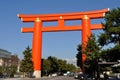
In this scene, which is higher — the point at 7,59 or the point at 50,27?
the point at 50,27

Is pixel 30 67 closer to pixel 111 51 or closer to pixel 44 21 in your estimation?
pixel 44 21

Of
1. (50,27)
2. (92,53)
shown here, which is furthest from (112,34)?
(50,27)

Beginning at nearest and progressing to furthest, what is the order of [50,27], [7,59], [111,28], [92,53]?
[111,28] → [92,53] → [50,27] → [7,59]

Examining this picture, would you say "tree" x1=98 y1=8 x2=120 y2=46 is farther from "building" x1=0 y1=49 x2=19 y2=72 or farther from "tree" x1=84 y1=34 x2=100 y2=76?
"building" x1=0 y1=49 x2=19 y2=72

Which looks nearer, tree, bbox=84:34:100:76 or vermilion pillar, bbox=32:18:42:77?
tree, bbox=84:34:100:76

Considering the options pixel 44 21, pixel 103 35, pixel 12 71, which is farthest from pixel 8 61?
pixel 103 35

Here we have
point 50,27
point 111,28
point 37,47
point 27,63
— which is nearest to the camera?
point 111,28

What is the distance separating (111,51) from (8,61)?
129992 mm

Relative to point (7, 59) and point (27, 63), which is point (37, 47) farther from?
point (7, 59)

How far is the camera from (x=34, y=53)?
64750 millimetres

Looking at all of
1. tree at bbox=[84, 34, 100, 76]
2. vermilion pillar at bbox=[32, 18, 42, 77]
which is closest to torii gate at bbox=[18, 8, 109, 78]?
vermilion pillar at bbox=[32, 18, 42, 77]

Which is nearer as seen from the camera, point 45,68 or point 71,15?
point 71,15

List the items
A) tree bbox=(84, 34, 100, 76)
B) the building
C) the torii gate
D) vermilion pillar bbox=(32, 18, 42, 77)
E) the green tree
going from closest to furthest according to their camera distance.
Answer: the green tree → tree bbox=(84, 34, 100, 76) → the torii gate → vermilion pillar bbox=(32, 18, 42, 77) → the building

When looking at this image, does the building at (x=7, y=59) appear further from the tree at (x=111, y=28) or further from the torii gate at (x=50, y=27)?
the tree at (x=111, y=28)
